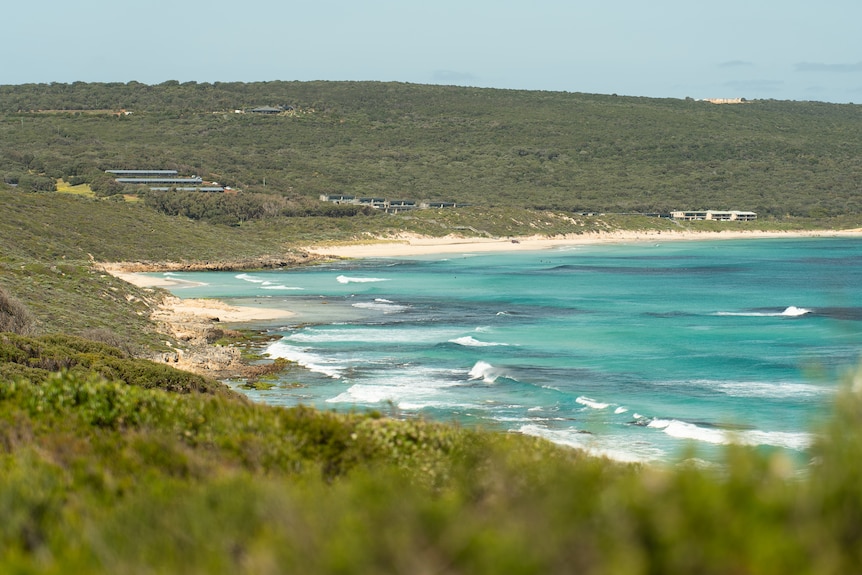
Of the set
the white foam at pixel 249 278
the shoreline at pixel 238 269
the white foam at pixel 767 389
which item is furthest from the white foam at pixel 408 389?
the white foam at pixel 249 278

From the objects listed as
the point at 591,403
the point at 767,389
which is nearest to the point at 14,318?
the point at 591,403

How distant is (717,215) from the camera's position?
145m

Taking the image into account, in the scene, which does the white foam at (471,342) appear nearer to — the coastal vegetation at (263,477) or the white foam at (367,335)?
the white foam at (367,335)

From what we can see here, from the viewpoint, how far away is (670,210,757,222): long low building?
469 feet

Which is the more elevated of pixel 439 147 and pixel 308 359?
pixel 439 147

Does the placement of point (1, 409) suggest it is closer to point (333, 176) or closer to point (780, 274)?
point (780, 274)

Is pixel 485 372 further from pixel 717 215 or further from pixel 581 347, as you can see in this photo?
pixel 717 215

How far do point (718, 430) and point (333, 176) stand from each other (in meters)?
124

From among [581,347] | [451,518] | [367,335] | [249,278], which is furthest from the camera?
[249,278]

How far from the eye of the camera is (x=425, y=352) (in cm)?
3700

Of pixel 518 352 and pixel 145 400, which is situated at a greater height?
pixel 145 400

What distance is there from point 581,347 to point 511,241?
267 ft

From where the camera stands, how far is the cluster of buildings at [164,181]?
112 m

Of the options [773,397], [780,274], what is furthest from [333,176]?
[773,397]
